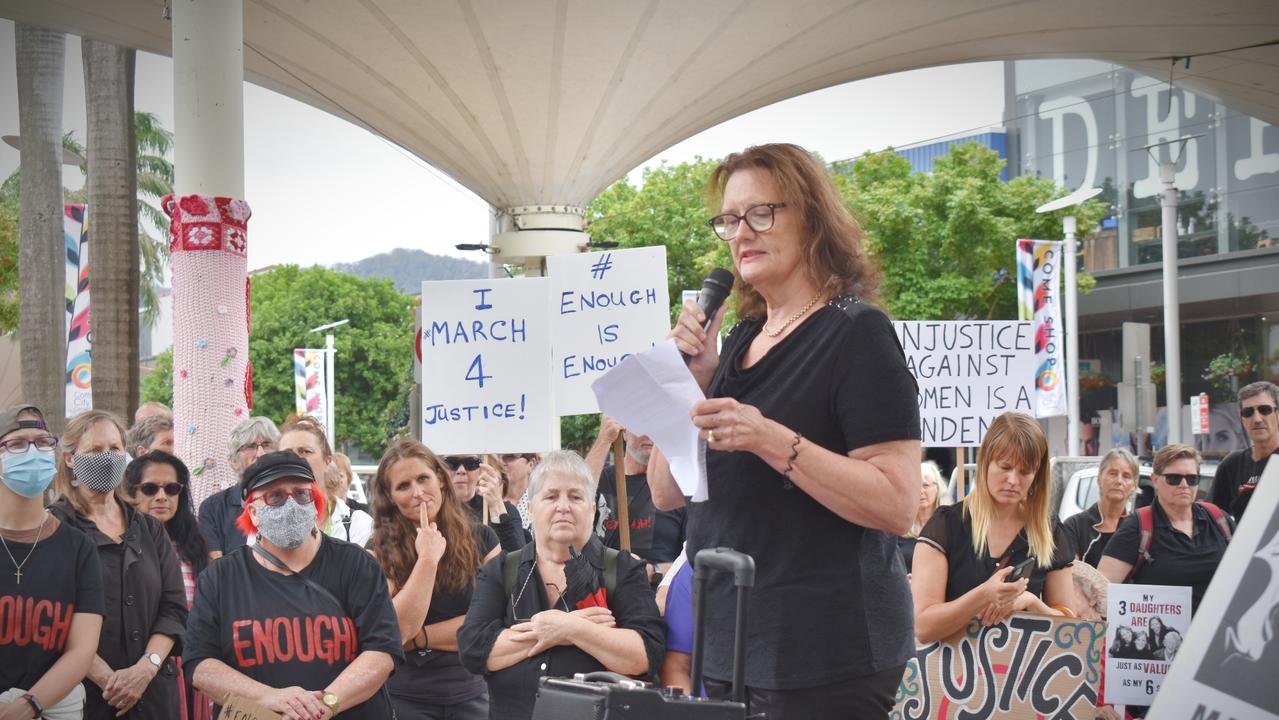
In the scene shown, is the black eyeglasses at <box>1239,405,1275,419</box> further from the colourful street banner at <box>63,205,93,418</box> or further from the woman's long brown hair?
the colourful street banner at <box>63,205,93,418</box>

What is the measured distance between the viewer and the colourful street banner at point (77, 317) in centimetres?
1507

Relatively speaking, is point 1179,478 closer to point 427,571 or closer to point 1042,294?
point 427,571

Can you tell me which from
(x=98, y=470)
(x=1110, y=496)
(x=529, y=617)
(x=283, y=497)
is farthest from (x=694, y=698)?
(x=1110, y=496)

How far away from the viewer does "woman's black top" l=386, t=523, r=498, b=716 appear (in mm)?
5895

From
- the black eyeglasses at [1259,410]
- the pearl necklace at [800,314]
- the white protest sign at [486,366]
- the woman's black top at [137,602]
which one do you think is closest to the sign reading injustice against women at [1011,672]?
the white protest sign at [486,366]

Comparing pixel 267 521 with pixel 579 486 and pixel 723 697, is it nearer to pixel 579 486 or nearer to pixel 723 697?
pixel 579 486

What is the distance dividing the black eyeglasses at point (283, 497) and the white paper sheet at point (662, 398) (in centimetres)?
287

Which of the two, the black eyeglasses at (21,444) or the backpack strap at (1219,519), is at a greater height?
the black eyeglasses at (21,444)

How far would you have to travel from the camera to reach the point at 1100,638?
540 cm

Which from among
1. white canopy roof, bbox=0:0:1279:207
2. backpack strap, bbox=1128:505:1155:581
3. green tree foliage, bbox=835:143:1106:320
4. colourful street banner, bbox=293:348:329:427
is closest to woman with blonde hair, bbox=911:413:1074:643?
backpack strap, bbox=1128:505:1155:581

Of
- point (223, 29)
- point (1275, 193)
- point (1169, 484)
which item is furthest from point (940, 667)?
point (1275, 193)

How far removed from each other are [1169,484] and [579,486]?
3.62 metres

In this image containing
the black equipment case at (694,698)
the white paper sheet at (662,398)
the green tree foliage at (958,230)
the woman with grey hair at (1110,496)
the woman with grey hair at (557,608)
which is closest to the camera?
the black equipment case at (694,698)

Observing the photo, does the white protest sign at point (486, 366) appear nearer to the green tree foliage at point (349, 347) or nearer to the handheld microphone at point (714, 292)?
the handheld microphone at point (714, 292)
